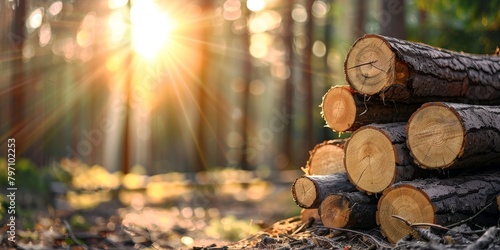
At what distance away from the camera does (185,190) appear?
13719 millimetres

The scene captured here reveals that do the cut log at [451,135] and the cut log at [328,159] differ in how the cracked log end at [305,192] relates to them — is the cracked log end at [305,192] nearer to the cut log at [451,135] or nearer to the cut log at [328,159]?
the cut log at [328,159]

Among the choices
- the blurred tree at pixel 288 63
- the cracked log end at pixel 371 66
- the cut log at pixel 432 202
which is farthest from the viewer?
the blurred tree at pixel 288 63

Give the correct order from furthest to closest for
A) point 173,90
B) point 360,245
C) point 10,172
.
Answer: point 173,90 < point 10,172 < point 360,245

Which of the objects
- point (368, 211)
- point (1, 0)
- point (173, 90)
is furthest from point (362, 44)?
point (173, 90)

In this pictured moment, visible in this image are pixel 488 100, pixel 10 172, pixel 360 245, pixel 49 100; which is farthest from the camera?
pixel 49 100

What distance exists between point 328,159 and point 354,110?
117 cm

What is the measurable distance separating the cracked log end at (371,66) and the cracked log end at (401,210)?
102cm

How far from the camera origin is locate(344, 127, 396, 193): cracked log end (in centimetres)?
524

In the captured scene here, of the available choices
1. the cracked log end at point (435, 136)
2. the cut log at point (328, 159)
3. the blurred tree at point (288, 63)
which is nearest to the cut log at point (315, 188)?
the cut log at point (328, 159)

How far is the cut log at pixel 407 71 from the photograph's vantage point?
17.1 feet

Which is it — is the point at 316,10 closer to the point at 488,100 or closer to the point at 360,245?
the point at 488,100

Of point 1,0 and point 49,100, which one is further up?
point 1,0

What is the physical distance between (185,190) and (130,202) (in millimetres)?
1989

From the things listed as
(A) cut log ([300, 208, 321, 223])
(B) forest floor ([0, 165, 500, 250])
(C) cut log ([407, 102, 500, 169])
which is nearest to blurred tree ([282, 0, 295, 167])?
(B) forest floor ([0, 165, 500, 250])
